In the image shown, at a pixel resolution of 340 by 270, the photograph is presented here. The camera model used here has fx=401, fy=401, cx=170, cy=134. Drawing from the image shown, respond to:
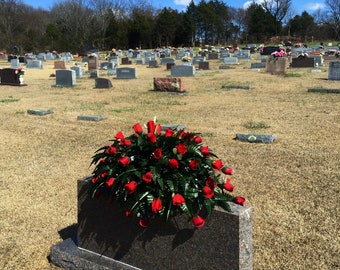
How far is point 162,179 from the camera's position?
110 inches

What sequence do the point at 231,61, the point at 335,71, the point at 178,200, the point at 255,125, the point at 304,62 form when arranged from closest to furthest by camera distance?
the point at 178,200
the point at 255,125
the point at 335,71
the point at 304,62
the point at 231,61

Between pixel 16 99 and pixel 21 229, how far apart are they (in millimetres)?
11490

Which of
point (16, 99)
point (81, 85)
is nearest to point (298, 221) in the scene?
point (16, 99)

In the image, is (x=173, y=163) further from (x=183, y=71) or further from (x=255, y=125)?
(x=183, y=71)

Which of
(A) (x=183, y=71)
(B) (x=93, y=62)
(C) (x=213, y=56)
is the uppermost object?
(C) (x=213, y=56)

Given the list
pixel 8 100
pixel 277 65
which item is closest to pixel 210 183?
pixel 8 100

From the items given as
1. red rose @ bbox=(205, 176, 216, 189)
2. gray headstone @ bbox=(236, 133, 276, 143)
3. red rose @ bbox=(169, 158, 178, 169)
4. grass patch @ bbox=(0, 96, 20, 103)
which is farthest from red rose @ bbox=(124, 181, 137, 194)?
grass patch @ bbox=(0, 96, 20, 103)

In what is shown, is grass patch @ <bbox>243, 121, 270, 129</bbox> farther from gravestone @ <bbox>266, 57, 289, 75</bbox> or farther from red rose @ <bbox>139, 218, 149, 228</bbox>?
gravestone @ <bbox>266, 57, 289, 75</bbox>

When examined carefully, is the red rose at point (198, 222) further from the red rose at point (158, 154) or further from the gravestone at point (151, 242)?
the red rose at point (158, 154)

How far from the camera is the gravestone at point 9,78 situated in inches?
770

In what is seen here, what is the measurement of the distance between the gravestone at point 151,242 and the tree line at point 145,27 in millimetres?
58893

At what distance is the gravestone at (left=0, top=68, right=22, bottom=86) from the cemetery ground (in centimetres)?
517

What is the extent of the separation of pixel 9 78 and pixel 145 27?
55380 millimetres

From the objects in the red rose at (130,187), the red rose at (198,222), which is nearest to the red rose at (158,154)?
the red rose at (130,187)
